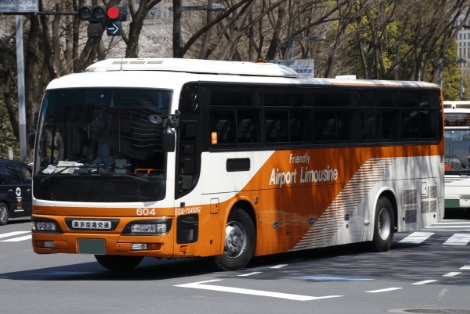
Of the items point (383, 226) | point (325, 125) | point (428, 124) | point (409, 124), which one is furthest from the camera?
point (428, 124)

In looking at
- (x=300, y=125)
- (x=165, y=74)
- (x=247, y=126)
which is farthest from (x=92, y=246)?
(x=300, y=125)

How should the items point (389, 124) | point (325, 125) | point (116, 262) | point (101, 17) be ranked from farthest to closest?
point (101, 17) → point (389, 124) → point (325, 125) → point (116, 262)

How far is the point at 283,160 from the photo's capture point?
13.2m

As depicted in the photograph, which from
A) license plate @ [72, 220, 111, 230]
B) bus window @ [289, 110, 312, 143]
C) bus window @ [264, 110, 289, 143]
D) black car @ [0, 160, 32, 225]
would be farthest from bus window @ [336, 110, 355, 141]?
black car @ [0, 160, 32, 225]

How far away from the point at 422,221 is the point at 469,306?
7.68 metres

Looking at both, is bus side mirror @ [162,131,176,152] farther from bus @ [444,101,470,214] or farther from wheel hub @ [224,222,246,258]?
bus @ [444,101,470,214]

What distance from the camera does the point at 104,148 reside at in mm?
11195

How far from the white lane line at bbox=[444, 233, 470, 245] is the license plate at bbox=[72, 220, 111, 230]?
848 centimetres

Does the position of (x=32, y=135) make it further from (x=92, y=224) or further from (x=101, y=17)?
(x=101, y=17)

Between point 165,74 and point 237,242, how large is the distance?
2593mm

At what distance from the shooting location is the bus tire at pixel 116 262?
12.8m

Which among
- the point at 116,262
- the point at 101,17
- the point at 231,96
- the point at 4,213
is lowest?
the point at 116,262

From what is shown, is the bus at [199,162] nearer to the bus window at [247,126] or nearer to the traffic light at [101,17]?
the bus window at [247,126]

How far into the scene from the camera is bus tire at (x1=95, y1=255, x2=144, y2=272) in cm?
1279
